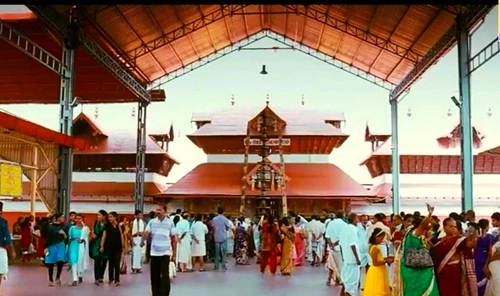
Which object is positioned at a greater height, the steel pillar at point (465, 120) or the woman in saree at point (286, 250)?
the steel pillar at point (465, 120)

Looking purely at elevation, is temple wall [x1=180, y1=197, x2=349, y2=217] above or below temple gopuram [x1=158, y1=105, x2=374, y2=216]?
below

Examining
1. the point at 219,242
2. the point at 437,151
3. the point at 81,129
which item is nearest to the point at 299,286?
the point at 219,242

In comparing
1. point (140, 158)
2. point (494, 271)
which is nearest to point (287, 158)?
point (140, 158)

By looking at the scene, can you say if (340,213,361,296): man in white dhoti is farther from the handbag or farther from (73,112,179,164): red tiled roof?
(73,112,179,164): red tiled roof

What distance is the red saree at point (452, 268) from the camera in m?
7.03

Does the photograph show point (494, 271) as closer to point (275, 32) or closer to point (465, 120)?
point (465, 120)

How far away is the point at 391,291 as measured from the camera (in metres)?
8.09

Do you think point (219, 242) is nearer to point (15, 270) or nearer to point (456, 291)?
point (15, 270)

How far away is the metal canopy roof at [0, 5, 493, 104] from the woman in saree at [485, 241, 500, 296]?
32.6 ft

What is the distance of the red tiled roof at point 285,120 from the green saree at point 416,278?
23995 millimetres

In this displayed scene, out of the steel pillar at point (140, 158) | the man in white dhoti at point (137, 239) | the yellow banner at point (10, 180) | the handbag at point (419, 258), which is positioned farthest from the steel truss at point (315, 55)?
the handbag at point (419, 258)

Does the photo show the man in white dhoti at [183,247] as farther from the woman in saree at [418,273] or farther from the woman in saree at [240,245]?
the woman in saree at [418,273]

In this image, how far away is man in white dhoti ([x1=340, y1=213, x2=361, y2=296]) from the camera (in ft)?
32.3

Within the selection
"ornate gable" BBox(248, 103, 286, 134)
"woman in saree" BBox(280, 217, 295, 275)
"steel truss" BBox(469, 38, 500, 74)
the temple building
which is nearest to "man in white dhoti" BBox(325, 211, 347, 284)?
"woman in saree" BBox(280, 217, 295, 275)
